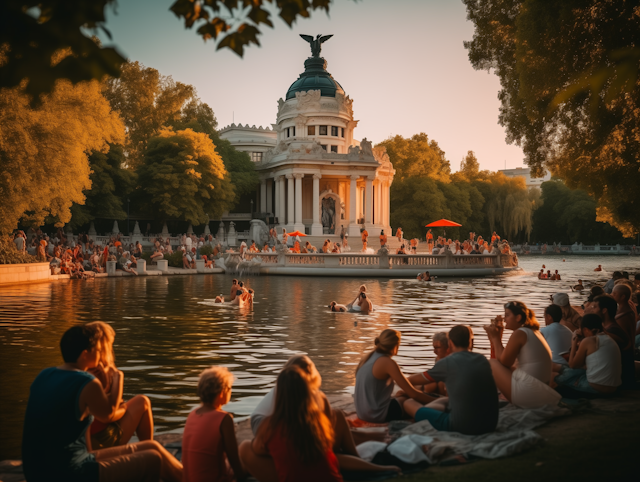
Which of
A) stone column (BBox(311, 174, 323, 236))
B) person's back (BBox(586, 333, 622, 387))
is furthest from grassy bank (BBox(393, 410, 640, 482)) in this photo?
stone column (BBox(311, 174, 323, 236))

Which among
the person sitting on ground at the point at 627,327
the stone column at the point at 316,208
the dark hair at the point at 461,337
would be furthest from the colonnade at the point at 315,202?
the dark hair at the point at 461,337

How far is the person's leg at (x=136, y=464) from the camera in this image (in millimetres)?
5149

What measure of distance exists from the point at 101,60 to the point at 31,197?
29.1 meters

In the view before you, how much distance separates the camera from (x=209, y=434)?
17.2 ft

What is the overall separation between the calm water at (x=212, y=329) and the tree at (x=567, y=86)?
5.13 m

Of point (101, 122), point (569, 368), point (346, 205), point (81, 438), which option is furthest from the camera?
point (346, 205)

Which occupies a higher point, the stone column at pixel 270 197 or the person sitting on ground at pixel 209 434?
the stone column at pixel 270 197

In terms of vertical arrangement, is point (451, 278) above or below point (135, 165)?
below

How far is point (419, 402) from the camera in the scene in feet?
25.3

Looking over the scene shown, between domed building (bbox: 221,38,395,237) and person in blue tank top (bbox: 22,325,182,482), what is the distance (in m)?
61.3

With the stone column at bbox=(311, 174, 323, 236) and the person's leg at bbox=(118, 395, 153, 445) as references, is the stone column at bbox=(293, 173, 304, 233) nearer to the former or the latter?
the stone column at bbox=(311, 174, 323, 236)

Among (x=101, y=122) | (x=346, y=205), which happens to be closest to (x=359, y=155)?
(x=346, y=205)

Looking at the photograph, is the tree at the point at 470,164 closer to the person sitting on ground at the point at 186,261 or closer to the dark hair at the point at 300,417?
the person sitting on ground at the point at 186,261

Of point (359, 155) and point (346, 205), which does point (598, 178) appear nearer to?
point (359, 155)
